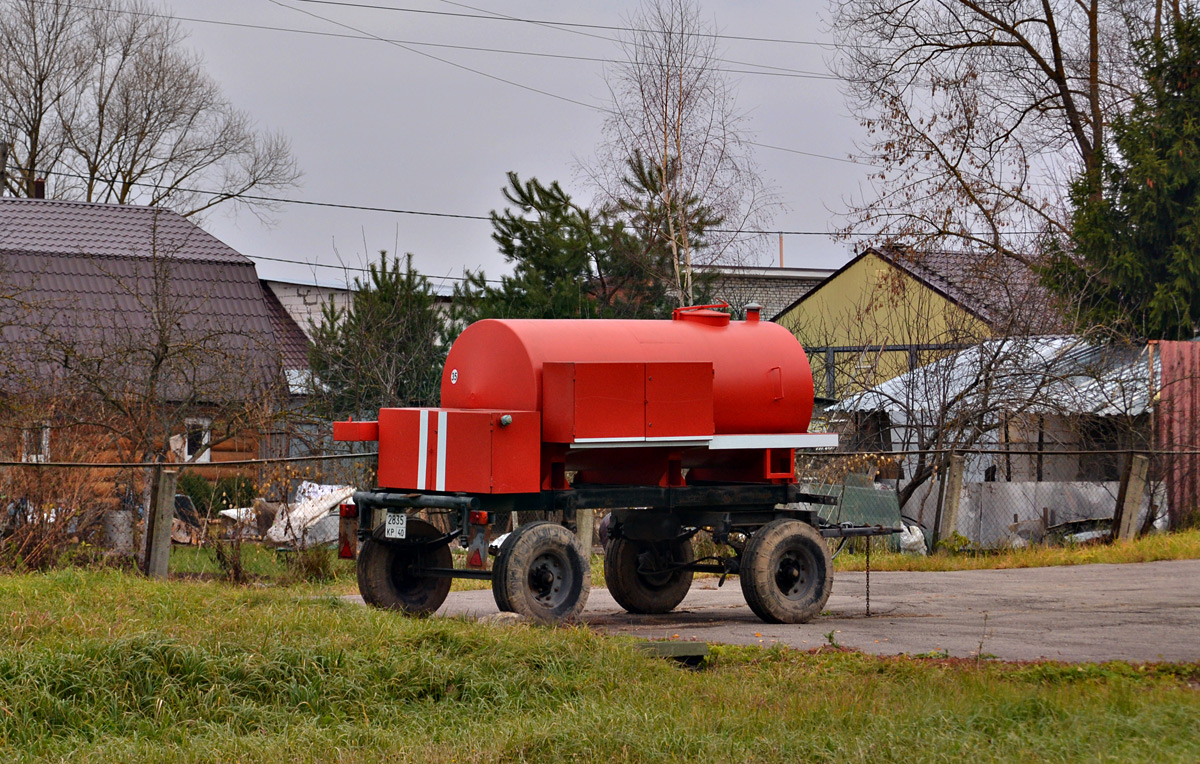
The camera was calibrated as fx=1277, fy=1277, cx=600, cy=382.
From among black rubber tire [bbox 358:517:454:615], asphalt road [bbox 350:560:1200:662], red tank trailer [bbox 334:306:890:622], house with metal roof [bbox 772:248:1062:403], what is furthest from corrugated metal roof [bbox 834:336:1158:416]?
black rubber tire [bbox 358:517:454:615]

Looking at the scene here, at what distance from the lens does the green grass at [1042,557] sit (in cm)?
1592

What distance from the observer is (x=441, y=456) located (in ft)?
33.0

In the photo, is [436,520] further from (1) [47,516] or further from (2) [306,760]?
(2) [306,760]

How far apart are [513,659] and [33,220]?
83.7ft

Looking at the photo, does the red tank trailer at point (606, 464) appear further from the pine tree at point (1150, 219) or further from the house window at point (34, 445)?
the pine tree at point (1150, 219)

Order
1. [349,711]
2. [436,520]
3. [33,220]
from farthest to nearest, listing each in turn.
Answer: [33,220], [436,520], [349,711]

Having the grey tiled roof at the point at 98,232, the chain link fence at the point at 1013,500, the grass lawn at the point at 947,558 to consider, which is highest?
the grey tiled roof at the point at 98,232

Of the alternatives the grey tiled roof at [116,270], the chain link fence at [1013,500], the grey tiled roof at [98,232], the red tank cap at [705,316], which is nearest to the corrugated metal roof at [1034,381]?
the chain link fence at [1013,500]

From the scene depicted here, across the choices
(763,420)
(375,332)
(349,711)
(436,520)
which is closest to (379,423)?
(763,420)

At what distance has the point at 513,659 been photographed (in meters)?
7.57

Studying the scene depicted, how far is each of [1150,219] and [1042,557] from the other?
24.1 feet

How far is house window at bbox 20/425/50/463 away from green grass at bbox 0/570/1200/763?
6197 millimetres

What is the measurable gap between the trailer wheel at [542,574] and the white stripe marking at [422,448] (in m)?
0.87

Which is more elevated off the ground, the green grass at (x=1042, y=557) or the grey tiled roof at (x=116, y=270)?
the grey tiled roof at (x=116, y=270)
